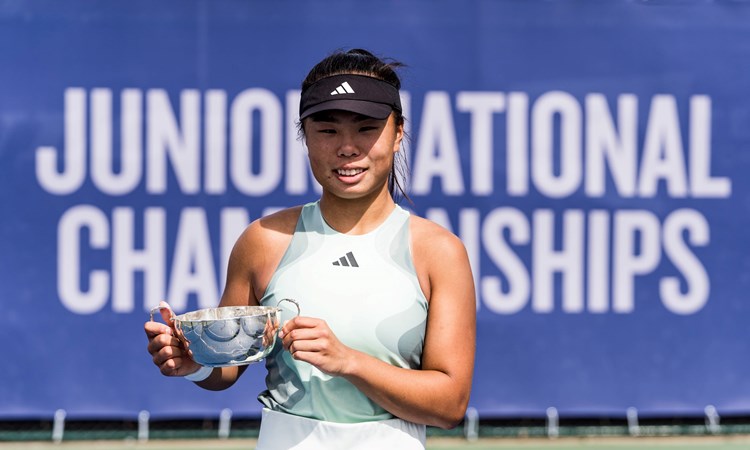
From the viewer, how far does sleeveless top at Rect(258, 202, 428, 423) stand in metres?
2.25

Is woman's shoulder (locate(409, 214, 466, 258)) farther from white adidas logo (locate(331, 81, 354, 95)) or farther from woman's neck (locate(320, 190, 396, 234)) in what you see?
white adidas logo (locate(331, 81, 354, 95))

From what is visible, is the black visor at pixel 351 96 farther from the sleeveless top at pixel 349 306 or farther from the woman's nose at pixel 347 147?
the sleeveless top at pixel 349 306

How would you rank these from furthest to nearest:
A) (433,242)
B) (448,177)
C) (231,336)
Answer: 1. (448,177)
2. (433,242)
3. (231,336)

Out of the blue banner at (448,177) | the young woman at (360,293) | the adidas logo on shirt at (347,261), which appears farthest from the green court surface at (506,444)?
the adidas logo on shirt at (347,261)

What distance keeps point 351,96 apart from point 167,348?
64 centimetres

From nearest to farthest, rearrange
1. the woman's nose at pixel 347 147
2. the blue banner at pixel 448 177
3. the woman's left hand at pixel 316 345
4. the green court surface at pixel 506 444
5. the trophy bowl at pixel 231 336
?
the woman's left hand at pixel 316 345
the trophy bowl at pixel 231 336
the woman's nose at pixel 347 147
the blue banner at pixel 448 177
the green court surface at pixel 506 444

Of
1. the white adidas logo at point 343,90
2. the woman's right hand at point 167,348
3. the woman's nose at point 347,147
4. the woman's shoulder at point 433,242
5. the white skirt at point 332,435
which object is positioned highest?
the white adidas logo at point 343,90

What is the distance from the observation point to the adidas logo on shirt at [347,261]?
230cm

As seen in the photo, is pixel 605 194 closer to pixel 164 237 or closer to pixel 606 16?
pixel 606 16

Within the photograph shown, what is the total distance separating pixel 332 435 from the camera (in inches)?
88.7

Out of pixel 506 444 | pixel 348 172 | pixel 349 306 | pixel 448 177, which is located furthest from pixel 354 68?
pixel 506 444

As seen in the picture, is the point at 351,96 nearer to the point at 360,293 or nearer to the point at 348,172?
the point at 348,172

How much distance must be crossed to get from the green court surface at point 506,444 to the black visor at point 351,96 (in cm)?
371

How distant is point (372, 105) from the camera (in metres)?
2.27
